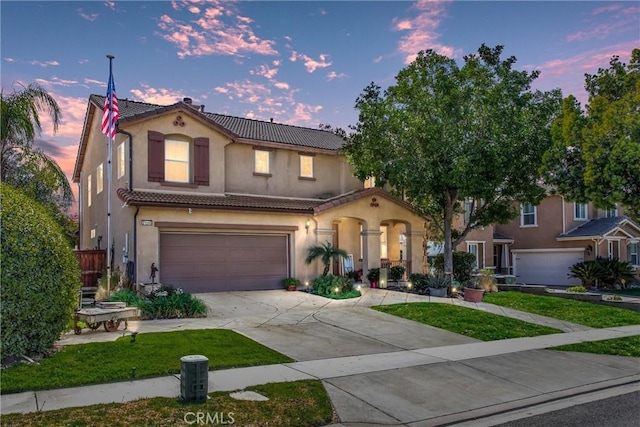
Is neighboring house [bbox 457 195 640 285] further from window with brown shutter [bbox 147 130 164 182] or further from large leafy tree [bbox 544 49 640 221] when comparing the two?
window with brown shutter [bbox 147 130 164 182]

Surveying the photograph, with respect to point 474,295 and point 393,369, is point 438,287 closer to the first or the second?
point 474,295

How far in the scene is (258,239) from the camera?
20.3 metres

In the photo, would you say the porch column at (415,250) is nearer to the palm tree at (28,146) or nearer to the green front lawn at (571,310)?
the green front lawn at (571,310)

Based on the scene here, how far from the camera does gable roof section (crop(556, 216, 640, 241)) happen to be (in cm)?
3148

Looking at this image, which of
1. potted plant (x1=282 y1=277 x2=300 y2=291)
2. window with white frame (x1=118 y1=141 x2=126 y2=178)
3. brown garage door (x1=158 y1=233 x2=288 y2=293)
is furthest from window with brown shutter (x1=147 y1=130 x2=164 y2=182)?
potted plant (x1=282 y1=277 x2=300 y2=291)

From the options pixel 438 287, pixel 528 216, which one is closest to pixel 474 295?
pixel 438 287

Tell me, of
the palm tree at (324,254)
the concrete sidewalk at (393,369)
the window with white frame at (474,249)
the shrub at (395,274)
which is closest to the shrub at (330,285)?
the palm tree at (324,254)

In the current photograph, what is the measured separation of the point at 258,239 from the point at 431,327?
8.69 metres

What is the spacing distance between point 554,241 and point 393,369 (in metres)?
28.1

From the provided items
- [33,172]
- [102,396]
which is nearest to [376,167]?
[33,172]

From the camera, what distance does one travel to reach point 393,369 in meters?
9.31

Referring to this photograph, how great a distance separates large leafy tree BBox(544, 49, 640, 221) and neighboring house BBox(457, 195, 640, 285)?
15.8 meters

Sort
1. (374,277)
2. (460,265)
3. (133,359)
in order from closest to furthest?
(133,359), (374,277), (460,265)

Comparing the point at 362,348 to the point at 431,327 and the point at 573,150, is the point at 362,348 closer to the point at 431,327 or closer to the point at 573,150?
the point at 431,327
